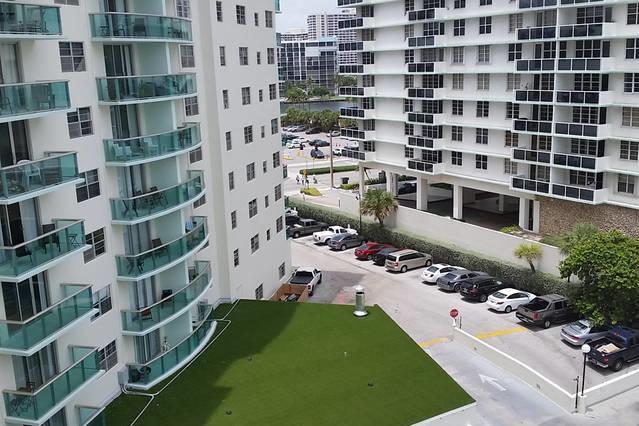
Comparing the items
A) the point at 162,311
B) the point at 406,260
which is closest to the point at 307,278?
the point at 406,260

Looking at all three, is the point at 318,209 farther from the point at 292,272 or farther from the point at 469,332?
the point at 469,332

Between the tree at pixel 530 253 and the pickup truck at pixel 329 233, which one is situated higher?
the tree at pixel 530 253

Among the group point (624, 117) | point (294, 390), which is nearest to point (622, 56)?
point (624, 117)

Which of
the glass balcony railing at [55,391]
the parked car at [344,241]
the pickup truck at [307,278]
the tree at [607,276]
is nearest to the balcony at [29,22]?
the glass balcony railing at [55,391]

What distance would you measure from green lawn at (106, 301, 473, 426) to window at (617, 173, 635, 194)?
19178mm

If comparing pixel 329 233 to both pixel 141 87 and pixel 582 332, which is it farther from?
pixel 141 87

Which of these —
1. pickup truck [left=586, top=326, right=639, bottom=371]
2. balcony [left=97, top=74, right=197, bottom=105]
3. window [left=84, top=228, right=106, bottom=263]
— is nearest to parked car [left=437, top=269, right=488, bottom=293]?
pickup truck [left=586, top=326, right=639, bottom=371]

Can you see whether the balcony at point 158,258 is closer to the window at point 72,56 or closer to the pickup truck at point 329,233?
the window at point 72,56

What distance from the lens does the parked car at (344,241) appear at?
5650cm

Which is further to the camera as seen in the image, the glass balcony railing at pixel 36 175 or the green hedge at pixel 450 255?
the green hedge at pixel 450 255

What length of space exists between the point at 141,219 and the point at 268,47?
18.6 m

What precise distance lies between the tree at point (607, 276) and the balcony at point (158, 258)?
20553mm

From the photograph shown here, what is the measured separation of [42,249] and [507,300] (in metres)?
29.4

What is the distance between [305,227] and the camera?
205ft
